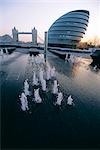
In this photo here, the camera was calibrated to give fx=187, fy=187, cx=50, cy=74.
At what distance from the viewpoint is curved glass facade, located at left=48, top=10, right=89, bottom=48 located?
80.4 meters

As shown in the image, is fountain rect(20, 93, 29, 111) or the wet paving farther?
fountain rect(20, 93, 29, 111)

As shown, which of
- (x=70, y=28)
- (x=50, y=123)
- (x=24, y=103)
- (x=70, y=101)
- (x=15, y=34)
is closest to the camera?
(x=50, y=123)

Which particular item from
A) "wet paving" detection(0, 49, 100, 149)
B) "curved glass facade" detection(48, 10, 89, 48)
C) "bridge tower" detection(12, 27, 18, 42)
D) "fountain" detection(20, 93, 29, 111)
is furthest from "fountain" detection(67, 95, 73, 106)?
"bridge tower" detection(12, 27, 18, 42)

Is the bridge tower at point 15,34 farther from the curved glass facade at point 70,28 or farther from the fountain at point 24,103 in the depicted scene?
the fountain at point 24,103

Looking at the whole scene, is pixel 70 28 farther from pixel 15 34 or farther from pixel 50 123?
pixel 50 123

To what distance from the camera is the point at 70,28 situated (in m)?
80.6

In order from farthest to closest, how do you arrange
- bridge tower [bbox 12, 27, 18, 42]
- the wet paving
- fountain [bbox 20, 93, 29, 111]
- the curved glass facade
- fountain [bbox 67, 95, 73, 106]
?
bridge tower [bbox 12, 27, 18, 42] → the curved glass facade → fountain [bbox 67, 95, 73, 106] → fountain [bbox 20, 93, 29, 111] → the wet paving

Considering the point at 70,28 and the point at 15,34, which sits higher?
the point at 70,28

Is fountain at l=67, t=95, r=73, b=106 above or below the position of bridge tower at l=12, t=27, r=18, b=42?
below

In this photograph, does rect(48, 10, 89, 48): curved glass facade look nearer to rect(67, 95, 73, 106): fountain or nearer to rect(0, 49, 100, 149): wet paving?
rect(0, 49, 100, 149): wet paving

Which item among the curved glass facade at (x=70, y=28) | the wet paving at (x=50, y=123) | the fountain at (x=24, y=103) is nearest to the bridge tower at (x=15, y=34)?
the curved glass facade at (x=70, y=28)

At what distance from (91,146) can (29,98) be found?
6.60m

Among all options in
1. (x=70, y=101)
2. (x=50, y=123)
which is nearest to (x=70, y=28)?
(x=70, y=101)

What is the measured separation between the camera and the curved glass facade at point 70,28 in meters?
80.4
